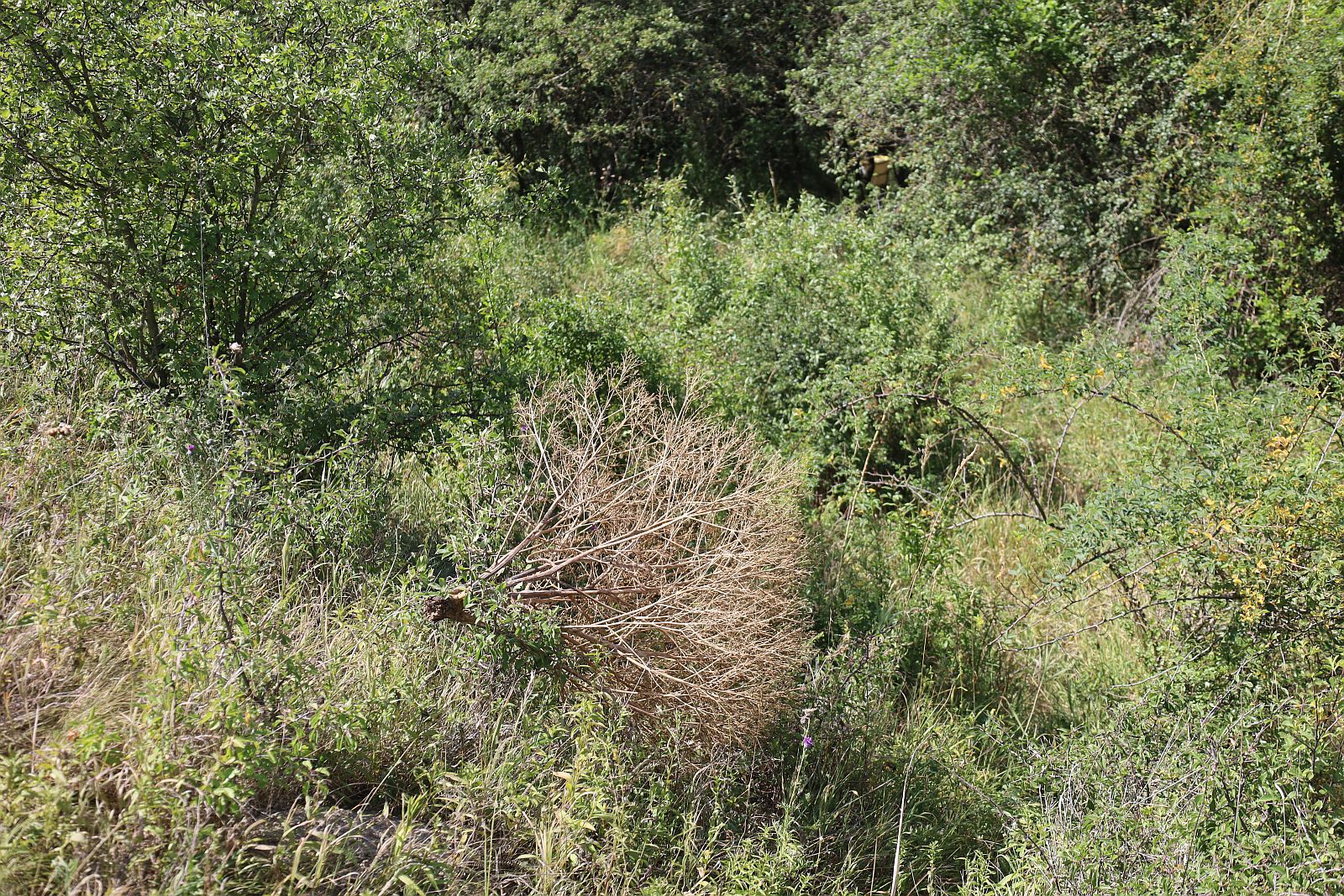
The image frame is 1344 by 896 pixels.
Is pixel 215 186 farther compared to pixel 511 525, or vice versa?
pixel 215 186

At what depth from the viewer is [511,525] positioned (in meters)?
3.47

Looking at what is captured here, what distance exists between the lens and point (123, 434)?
353 cm

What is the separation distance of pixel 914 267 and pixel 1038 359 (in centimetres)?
282

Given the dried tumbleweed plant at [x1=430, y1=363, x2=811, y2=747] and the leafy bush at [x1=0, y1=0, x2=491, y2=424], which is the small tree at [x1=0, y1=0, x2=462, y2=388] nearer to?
the leafy bush at [x1=0, y1=0, x2=491, y2=424]

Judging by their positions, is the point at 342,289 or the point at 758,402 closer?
the point at 342,289

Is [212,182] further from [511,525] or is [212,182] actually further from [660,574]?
[660,574]

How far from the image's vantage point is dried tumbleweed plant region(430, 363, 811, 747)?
337 centimetres

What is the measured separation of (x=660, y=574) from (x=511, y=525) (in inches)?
20.6

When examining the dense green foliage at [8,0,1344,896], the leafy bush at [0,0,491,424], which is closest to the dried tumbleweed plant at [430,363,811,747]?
the dense green foliage at [8,0,1344,896]

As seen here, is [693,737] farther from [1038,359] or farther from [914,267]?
[914,267]

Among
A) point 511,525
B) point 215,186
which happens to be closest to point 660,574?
point 511,525

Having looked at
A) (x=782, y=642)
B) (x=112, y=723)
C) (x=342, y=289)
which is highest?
(x=342, y=289)

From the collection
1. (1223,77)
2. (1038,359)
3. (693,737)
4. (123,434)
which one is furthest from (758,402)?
(1223,77)

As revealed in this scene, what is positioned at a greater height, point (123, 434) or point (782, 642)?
point (123, 434)
